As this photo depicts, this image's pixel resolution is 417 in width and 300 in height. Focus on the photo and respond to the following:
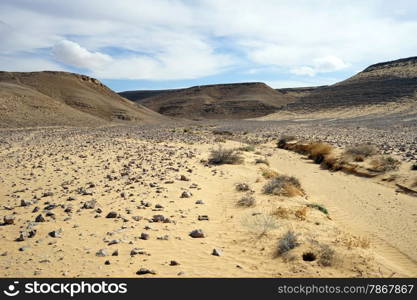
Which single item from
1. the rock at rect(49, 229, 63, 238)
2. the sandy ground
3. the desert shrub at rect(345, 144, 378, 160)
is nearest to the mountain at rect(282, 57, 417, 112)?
the desert shrub at rect(345, 144, 378, 160)

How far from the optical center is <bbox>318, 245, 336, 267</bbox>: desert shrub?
19.3ft

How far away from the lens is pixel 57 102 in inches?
2477

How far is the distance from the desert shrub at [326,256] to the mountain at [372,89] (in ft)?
254

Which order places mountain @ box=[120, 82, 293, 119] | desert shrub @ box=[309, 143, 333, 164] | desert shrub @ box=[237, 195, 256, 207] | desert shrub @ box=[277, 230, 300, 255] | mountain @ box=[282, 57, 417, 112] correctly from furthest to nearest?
mountain @ box=[120, 82, 293, 119] → mountain @ box=[282, 57, 417, 112] → desert shrub @ box=[309, 143, 333, 164] → desert shrub @ box=[237, 195, 256, 207] → desert shrub @ box=[277, 230, 300, 255]

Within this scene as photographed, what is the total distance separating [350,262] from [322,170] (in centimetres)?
1131

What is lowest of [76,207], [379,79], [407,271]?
[407,271]

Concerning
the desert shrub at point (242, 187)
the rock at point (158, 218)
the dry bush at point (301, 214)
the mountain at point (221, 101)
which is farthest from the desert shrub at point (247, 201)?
the mountain at point (221, 101)

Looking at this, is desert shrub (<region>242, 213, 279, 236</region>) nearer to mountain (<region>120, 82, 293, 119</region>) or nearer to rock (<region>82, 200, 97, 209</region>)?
rock (<region>82, 200, 97, 209</region>)

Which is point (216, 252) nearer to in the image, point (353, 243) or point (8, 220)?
point (353, 243)

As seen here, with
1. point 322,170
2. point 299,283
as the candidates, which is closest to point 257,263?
point 299,283

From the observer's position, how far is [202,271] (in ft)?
18.0

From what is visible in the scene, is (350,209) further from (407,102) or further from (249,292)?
(407,102)

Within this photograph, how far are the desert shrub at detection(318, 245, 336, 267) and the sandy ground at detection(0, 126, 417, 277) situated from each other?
0.03 metres

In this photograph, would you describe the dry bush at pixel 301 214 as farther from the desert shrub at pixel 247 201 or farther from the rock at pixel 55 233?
the rock at pixel 55 233
